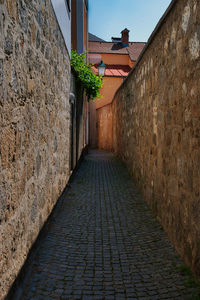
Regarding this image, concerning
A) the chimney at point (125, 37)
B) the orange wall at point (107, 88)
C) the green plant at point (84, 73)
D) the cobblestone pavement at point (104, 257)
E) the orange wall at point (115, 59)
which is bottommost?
the cobblestone pavement at point (104, 257)

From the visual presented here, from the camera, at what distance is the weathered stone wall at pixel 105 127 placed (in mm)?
15539

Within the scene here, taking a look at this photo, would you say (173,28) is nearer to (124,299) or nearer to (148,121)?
(148,121)

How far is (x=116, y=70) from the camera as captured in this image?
66.6 ft

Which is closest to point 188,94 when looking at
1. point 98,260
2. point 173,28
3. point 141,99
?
point 173,28

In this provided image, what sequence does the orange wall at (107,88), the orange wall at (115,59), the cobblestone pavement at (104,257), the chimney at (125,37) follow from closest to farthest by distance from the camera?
the cobblestone pavement at (104,257) → the orange wall at (107,88) → the orange wall at (115,59) → the chimney at (125,37)

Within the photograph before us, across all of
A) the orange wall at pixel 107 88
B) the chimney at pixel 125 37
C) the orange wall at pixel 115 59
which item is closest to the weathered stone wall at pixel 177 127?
the orange wall at pixel 107 88

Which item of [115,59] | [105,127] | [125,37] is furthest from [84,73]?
[125,37]

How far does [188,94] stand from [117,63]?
20.3 m

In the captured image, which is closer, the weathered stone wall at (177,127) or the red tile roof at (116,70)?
the weathered stone wall at (177,127)

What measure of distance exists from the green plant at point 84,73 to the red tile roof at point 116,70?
32.8 ft

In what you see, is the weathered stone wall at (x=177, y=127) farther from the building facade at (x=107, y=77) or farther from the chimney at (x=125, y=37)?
the chimney at (x=125, y=37)

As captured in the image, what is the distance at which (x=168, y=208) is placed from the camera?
10.7 ft

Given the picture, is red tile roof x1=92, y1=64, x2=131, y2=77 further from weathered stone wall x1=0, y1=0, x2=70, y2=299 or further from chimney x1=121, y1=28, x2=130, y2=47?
weathered stone wall x1=0, y1=0, x2=70, y2=299

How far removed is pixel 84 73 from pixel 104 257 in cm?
663
